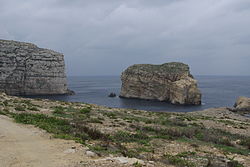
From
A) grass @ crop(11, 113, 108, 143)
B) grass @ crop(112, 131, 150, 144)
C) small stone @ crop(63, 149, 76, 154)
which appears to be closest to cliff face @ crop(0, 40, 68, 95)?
grass @ crop(11, 113, 108, 143)

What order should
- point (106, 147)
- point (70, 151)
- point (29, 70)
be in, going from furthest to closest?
point (29, 70), point (106, 147), point (70, 151)

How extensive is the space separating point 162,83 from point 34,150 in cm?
9746

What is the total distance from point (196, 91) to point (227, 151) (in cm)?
8439

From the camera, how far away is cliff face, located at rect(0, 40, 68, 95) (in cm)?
10944

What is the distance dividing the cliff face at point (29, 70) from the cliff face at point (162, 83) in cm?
3211

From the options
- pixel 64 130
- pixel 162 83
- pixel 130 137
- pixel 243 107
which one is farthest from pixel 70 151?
pixel 162 83

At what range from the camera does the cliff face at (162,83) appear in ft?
319

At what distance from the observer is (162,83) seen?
4222 inches

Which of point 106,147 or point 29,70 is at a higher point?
point 29,70

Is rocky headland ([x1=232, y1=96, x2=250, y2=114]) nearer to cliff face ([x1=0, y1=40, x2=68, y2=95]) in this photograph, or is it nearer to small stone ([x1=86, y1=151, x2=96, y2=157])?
cliff face ([x1=0, y1=40, x2=68, y2=95])

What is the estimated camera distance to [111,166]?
31.8 feet

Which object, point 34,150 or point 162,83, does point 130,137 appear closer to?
point 34,150

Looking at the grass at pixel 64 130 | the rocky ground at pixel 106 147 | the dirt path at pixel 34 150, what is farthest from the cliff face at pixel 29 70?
the dirt path at pixel 34 150

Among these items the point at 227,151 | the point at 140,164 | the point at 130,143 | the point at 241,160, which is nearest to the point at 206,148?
the point at 227,151
